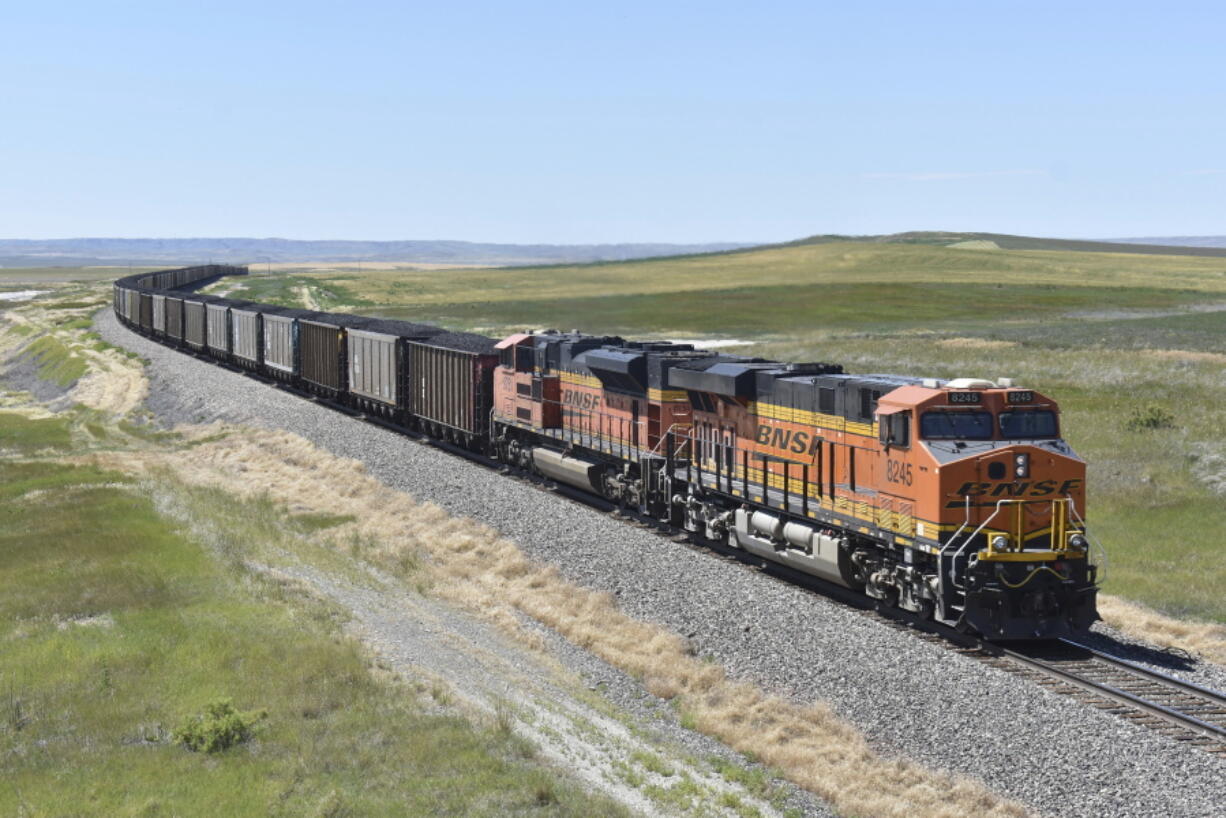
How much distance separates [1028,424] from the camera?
1928cm

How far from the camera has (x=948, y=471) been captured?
18297mm

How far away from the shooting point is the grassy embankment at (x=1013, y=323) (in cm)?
2911

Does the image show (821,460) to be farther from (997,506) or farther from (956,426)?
(997,506)

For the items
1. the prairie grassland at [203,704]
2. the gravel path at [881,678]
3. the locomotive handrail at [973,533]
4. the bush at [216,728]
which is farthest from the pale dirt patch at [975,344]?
the bush at [216,728]

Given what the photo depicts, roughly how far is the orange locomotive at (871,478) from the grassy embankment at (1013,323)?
5.14m

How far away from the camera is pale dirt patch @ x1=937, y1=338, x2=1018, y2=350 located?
63634 mm

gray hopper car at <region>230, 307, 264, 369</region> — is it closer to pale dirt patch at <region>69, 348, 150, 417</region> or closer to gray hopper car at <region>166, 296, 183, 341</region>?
pale dirt patch at <region>69, 348, 150, 417</region>

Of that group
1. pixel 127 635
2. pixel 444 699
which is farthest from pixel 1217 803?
pixel 127 635

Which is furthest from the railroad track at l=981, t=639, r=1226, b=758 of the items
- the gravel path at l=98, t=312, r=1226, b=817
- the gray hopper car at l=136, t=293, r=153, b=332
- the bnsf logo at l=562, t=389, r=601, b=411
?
the gray hopper car at l=136, t=293, r=153, b=332

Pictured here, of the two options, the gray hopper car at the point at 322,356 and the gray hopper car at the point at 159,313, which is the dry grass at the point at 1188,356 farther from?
the gray hopper car at the point at 159,313

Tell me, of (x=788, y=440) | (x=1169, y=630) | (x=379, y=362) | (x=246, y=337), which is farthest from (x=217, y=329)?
(x=1169, y=630)

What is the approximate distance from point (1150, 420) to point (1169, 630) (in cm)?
1825

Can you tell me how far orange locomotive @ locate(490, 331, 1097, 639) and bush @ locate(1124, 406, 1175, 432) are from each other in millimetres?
14945

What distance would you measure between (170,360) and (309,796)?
62.0 metres
